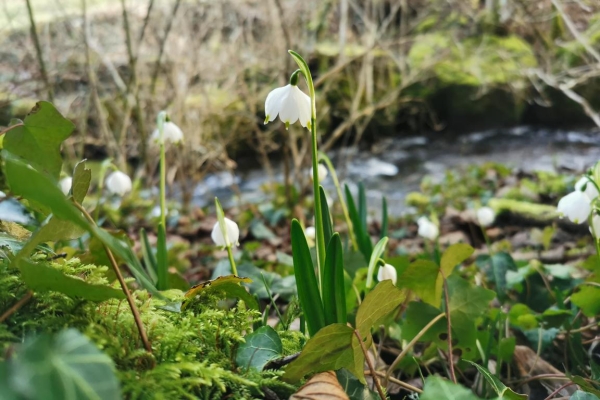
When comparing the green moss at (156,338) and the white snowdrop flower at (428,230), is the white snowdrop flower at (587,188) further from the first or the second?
the green moss at (156,338)

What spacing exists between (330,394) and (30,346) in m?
0.33

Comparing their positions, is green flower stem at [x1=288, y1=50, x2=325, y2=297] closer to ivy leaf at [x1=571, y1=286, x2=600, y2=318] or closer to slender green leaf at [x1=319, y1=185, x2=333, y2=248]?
slender green leaf at [x1=319, y1=185, x2=333, y2=248]

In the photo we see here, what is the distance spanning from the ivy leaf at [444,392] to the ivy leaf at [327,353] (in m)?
0.16

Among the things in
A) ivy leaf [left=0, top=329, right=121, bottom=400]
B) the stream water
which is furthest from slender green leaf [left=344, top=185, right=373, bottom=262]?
the stream water

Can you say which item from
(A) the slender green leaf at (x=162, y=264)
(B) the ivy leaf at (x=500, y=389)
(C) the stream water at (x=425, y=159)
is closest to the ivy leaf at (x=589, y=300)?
(B) the ivy leaf at (x=500, y=389)

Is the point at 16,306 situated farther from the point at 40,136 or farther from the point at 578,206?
the point at 578,206

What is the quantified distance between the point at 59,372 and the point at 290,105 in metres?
0.62

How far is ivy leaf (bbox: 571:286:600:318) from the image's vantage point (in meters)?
1.01

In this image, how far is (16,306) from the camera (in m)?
0.53

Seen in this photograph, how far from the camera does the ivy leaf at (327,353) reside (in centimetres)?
60

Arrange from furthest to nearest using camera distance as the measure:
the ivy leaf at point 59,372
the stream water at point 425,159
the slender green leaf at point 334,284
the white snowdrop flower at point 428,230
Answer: the stream water at point 425,159 → the white snowdrop flower at point 428,230 → the slender green leaf at point 334,284 → the ivy leaf at point 59,372

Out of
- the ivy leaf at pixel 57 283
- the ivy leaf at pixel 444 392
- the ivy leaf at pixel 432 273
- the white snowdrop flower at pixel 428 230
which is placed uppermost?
the ivy leaf at pixel 57 283

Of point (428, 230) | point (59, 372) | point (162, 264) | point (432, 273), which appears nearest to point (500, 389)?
point (432, 273)

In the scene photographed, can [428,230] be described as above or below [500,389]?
below
